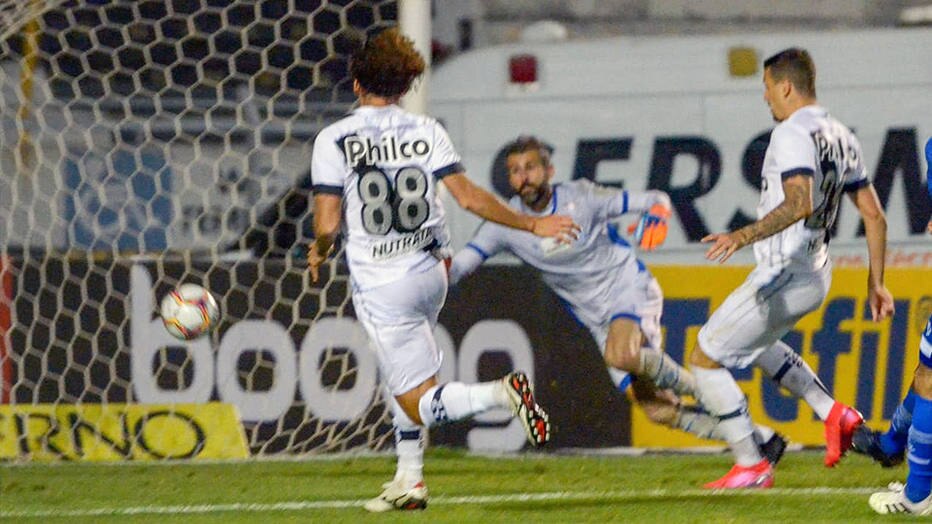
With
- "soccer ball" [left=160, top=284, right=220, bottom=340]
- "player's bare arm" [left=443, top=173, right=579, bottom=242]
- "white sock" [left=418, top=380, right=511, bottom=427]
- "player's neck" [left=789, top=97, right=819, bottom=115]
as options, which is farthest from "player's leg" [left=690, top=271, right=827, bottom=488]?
"soccer ball" [left=160, top=284, right=220, bottom=340]

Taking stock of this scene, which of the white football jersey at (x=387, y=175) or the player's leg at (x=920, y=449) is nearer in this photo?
the player's leg at (x=920, y=449)

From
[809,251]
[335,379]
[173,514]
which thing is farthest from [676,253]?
[173,514]

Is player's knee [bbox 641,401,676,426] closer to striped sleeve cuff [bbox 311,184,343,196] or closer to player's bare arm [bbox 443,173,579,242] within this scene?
player's bare arm [bbox 443,173,579,242]

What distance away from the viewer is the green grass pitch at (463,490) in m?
6.15

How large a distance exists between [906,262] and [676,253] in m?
1.24

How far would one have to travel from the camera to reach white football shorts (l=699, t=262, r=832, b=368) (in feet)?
21.8

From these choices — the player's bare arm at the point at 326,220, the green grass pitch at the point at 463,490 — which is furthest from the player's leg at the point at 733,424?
the player's bare arm at the point at 326,220

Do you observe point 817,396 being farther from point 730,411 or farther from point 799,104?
point 799,104

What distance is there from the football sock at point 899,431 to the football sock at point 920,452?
450 mm

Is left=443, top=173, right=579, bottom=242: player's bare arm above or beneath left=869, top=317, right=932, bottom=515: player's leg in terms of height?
above

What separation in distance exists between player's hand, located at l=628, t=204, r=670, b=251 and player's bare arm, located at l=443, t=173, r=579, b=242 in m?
0.99

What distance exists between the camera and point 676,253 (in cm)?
922

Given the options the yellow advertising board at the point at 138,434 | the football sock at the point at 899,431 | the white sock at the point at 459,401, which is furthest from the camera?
the yellow advertising board at the point at 138,434

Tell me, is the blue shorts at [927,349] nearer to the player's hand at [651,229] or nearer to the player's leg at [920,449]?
the player's leg at [920,449]
